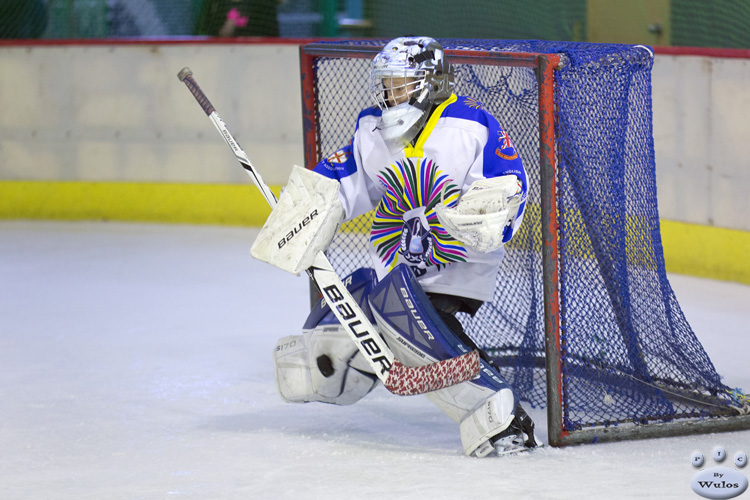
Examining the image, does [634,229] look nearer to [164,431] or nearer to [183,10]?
[164,431]

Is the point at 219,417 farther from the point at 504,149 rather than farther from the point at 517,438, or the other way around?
the point at 504,149

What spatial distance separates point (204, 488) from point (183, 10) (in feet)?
15.2

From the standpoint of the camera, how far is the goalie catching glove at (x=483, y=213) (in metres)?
2.46

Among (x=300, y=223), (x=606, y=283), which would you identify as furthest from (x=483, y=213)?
(x=606, y=283)

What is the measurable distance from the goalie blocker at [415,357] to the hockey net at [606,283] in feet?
0.42

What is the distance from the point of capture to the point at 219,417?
10.1 ft

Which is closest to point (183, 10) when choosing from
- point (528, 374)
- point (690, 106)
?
point (690, 106)

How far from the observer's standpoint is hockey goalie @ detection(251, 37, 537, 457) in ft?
8.73

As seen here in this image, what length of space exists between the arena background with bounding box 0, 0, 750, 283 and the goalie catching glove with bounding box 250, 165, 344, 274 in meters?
3.32

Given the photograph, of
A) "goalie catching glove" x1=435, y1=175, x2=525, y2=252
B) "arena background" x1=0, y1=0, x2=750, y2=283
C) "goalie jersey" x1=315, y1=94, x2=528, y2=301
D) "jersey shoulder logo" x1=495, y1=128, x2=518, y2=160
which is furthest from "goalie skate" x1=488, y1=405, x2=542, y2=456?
"arena background" x1=0, y1=0, x2=750, y2=283

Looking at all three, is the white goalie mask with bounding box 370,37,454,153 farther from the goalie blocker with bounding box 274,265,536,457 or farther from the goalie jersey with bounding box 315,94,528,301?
the goalie blocker with bounding box 274,265,536,457

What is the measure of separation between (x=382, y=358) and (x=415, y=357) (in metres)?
0.08

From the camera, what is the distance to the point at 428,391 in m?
2.68

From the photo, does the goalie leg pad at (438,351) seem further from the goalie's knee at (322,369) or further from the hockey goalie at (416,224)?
the goalie's knee at (322,369)
